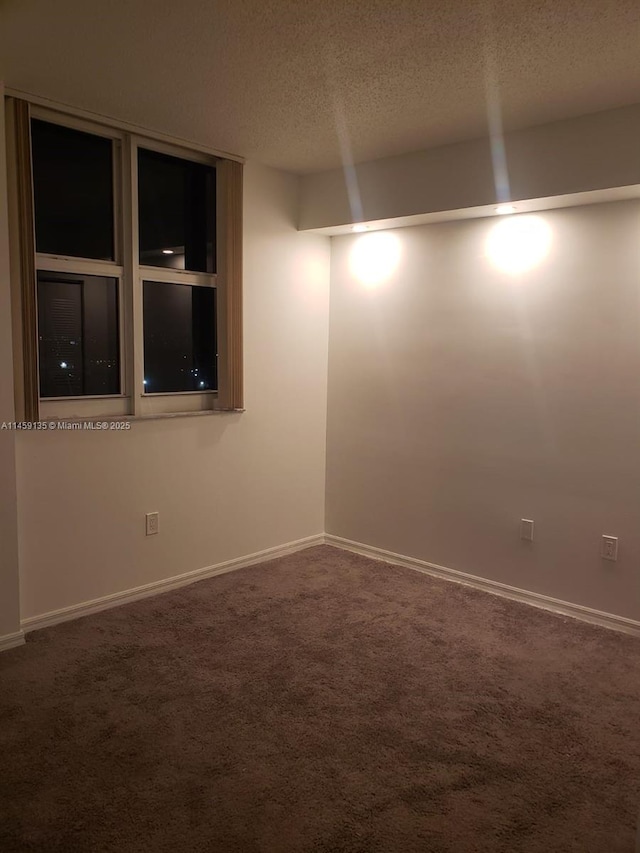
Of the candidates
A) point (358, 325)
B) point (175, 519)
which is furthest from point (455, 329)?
point (175, 519)

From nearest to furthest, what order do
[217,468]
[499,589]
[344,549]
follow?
[499,589], [217,468], [344,549]

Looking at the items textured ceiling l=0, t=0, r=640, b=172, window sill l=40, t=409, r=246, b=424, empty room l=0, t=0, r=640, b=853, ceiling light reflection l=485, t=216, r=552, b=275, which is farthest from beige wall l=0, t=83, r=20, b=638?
ceiling light reflection l=485, t=216, r=552, b=275

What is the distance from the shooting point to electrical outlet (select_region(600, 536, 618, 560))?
342 centimetres

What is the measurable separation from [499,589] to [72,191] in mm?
3234

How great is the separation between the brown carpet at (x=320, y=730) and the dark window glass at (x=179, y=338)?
1286 millimetres

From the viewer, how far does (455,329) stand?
3.98m

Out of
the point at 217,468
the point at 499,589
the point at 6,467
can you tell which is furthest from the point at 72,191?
the point at 499,589

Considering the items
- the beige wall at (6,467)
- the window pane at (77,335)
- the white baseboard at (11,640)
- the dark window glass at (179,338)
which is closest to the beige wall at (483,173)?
the dark window glass at (179,338)

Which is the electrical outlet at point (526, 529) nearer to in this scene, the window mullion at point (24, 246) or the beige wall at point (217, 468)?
the beige wall at point (217, 468)

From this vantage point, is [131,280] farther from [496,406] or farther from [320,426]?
[496,406]

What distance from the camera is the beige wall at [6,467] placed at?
290 centimetres

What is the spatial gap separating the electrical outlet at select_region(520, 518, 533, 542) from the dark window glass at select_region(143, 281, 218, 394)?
203 centimetres

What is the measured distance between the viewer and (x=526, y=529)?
12.3ft

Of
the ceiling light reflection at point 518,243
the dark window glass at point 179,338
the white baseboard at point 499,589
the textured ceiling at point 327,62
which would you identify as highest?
the textured ceiling at point 327,62
